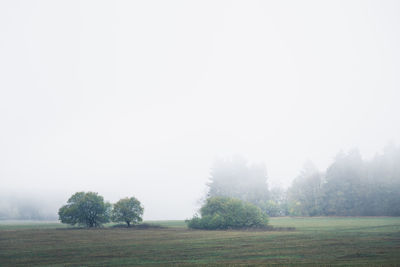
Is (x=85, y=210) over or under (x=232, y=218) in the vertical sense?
over

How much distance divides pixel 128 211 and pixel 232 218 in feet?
61.9

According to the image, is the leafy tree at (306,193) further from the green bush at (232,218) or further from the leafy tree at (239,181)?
the green bush at (232,218)

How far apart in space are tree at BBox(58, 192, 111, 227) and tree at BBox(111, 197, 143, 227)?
79.6 inches

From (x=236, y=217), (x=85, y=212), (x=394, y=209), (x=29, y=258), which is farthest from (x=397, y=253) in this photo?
(x=394, y=209)

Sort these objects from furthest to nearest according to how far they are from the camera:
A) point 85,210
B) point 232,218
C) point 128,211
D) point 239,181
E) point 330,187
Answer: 1. point 239,181
2. point 330,187
3. point 128,211
4. point 85,210
5. point 232,218

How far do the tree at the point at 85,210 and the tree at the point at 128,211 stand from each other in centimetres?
202

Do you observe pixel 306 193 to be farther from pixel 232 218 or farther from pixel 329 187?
pixel 232 218

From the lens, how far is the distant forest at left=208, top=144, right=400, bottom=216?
242 ft

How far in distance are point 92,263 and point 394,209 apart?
6822 cm

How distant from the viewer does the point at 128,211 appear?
6088cm

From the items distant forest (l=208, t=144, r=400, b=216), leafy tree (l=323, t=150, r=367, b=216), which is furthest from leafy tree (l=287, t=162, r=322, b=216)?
leafy tree (l=323, t=150, r=367, b=216)

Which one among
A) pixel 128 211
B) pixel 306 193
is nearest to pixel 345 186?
pixel 306 193

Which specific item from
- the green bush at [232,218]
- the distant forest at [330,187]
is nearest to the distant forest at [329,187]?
the distant forest at [330,187]

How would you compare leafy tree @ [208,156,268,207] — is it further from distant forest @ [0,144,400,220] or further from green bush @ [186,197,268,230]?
green bush @ [186,197,268,230]
